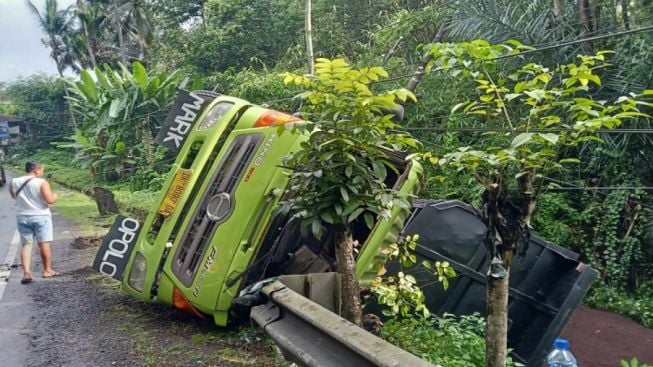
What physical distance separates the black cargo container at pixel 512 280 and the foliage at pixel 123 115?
1077cm

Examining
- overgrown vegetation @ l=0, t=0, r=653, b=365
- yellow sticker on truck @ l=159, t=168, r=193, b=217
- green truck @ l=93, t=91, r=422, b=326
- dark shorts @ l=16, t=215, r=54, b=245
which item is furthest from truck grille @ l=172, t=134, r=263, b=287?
dark shorts @ l=16, t=215, r=54, b=245

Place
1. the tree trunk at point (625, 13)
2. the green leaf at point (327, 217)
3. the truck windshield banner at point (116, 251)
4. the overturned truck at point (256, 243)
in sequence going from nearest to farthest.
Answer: the green leaf at point (327, 217) < the overturned truck at point (256, 243) < the truck windshield banner at point (116, 251) < the tree trunk at point (625, 13)

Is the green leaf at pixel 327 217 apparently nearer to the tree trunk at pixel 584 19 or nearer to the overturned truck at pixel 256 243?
the overturned truck at pixel 256 243

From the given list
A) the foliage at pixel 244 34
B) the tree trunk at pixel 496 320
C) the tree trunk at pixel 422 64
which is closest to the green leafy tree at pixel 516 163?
the tree trunk at pixel 496 320

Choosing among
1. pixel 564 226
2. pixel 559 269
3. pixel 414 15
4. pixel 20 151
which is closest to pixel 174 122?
pixel 559 269

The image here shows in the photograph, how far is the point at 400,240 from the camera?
14.8ft

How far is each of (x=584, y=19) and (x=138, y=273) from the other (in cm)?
821

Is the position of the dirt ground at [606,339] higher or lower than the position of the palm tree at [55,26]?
higher

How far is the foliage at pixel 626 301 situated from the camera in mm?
8656

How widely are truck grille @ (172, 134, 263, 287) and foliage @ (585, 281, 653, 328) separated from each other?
6525mm

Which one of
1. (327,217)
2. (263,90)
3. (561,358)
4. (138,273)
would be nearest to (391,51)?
(263,90)

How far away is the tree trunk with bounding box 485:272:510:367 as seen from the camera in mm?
3062

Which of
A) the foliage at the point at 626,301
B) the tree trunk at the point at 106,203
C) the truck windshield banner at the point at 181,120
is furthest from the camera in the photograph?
the tree trunk at the point at 106,203

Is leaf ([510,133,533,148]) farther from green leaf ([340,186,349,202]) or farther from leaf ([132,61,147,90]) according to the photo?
leaf ([132,61,147,90])
